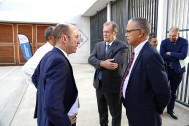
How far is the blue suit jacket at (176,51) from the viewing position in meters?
2.79

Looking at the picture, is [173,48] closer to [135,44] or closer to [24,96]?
[135,44]

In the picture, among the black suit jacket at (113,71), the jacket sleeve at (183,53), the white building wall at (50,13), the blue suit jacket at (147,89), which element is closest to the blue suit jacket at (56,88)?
the blue suit jacket at (147,89)

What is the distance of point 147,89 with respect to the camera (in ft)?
4.81

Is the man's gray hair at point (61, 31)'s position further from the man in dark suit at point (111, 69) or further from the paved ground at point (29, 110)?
the paved ground at point (29, 110)

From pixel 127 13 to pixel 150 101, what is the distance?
14.7ft

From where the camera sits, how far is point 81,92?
15.5 ft

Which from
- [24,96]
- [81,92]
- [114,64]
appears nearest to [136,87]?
[114,64]

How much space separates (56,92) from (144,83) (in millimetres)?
827

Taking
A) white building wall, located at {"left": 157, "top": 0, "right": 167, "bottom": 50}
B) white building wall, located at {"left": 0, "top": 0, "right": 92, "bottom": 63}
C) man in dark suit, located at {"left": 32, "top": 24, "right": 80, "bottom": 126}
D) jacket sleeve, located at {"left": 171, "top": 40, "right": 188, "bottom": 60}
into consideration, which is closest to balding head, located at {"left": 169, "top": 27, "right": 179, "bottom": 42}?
jacket sleeve, located at {"left": 171, "top": 40, "right": 188, "bottom": 60}

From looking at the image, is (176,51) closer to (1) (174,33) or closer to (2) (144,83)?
(1) (174,33)

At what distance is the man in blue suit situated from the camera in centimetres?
280

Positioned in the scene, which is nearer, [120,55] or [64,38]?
[64,38]

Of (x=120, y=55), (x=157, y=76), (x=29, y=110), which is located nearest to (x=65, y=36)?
(x=157, y=76)

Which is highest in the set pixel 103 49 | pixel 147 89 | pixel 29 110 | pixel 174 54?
pixel 103 49
